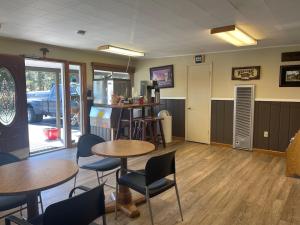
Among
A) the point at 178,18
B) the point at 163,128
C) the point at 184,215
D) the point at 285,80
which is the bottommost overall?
the point at 184,215

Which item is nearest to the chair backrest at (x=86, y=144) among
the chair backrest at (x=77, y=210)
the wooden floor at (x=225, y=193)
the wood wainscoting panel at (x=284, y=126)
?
the wooden floor at (x=225, y=193)

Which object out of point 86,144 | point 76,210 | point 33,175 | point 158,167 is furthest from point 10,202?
point 158,167

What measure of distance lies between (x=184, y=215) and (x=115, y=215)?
2.51 feet

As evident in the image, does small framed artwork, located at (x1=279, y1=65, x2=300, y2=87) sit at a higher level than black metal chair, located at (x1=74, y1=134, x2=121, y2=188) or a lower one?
higher

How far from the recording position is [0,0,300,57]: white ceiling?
2.49m

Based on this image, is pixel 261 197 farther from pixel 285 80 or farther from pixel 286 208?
pixel 285 80

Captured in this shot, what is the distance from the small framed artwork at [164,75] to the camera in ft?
20.8

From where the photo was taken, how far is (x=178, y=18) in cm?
295

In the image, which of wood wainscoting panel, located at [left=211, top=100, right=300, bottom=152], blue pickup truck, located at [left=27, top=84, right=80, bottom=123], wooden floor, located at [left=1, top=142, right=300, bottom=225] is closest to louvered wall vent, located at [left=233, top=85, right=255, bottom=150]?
wood wainscoting panel, located at [left=211, top=100, right=300, bottom=152]

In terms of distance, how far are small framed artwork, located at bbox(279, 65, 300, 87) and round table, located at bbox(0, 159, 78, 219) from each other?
175 inches

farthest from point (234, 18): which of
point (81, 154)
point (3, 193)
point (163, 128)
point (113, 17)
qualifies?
point (163, 128)

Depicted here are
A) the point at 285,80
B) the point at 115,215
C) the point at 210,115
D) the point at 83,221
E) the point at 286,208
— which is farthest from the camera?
the point at 210,115

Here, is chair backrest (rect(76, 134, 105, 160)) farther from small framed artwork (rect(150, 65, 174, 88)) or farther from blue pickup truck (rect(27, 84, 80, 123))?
small framed artwork (rect(150, 65, 174, 88))

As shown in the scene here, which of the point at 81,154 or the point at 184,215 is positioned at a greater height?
the point at 81,154
